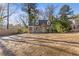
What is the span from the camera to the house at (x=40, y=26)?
4.97 feet

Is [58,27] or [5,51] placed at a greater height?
[58,27]

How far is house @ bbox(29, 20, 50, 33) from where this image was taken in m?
1.51

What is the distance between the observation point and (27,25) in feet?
4.99

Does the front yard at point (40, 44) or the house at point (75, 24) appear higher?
the house at point (75, 24)

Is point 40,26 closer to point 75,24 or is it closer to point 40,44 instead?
point 40,44

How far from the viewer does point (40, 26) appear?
1.52 metres

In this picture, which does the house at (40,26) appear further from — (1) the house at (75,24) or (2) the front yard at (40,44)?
(1) the house at (75,24)

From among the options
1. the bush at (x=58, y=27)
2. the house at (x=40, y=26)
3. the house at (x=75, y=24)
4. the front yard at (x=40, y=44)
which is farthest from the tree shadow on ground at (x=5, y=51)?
the house at (x=75, y=24)

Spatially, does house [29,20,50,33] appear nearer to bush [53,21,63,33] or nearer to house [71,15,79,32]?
bush [53,21,63,33]

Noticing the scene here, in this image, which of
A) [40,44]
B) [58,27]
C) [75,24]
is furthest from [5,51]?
[75,24]

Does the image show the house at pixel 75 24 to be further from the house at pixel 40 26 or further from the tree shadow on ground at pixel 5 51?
the tree shadow on ground at pixel 5 51

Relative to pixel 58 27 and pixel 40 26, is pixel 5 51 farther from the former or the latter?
pixel 58 27

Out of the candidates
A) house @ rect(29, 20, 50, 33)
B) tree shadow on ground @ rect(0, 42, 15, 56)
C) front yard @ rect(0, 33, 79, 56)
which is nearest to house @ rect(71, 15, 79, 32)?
front yard @ rect(0, 33, 79, 56)

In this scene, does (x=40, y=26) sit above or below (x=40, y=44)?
above
